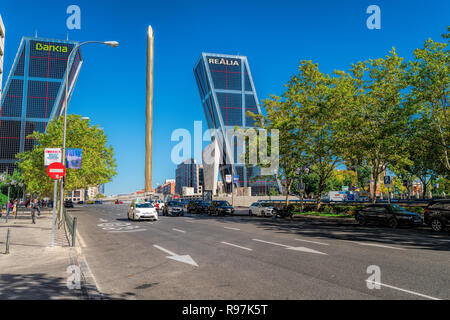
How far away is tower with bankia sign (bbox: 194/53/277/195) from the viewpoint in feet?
425

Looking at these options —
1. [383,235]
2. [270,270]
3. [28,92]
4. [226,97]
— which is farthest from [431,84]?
[28,92]

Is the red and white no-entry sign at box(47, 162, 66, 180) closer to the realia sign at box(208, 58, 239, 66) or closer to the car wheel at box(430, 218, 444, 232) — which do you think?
the car wheel at box(430, 218, 444, 232)

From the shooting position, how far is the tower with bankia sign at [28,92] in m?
125

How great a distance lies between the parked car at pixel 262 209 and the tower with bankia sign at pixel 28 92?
110437 millimetres

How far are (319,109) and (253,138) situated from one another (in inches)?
328

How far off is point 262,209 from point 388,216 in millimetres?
15401

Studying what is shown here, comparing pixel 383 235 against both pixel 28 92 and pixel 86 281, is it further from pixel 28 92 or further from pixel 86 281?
pixel 28 92

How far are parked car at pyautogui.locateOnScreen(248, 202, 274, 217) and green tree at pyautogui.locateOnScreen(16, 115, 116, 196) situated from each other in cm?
1860

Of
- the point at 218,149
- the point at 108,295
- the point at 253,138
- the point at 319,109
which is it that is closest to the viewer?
the point at 108,295

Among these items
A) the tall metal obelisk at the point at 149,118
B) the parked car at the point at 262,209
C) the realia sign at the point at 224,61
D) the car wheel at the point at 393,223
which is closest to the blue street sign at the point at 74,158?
the parked car at the point at 262,209

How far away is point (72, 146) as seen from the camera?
38.7 meters
